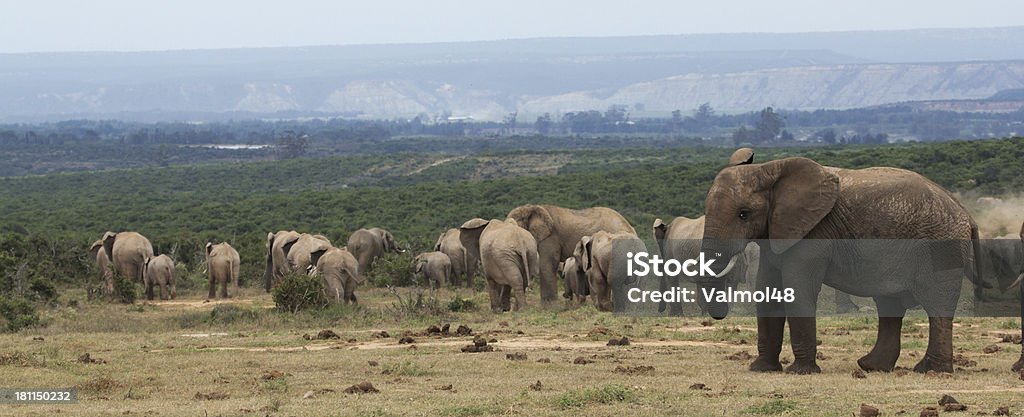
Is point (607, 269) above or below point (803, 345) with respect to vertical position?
below

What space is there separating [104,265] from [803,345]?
72.5 feet

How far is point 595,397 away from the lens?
12570mm

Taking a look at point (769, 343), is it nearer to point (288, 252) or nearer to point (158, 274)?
point (288, 252)

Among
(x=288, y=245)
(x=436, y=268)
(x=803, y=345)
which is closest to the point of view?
(x=803, y=345)

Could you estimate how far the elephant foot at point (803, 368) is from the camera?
1451 cm

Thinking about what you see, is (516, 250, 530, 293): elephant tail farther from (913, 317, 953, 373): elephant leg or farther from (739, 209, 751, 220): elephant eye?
(913, 317, 953, 373): elephant leg

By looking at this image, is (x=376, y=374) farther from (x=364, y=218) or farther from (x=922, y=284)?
(x=364, y=218)

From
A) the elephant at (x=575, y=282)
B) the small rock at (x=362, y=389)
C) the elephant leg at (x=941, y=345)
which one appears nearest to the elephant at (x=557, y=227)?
the elephant at (x=575, y=282)

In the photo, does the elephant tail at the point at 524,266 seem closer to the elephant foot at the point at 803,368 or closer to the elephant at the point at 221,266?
the elephant at the point at 221,266

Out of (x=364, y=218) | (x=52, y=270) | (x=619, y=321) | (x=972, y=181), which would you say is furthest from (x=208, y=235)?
(x=619, y=321)

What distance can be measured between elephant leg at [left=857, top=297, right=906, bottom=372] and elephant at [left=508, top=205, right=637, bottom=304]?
1215 centimetres

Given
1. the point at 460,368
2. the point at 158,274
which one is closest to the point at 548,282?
the point at 158,274

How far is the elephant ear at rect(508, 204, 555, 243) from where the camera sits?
26.9 metres

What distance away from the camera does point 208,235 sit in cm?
5006
